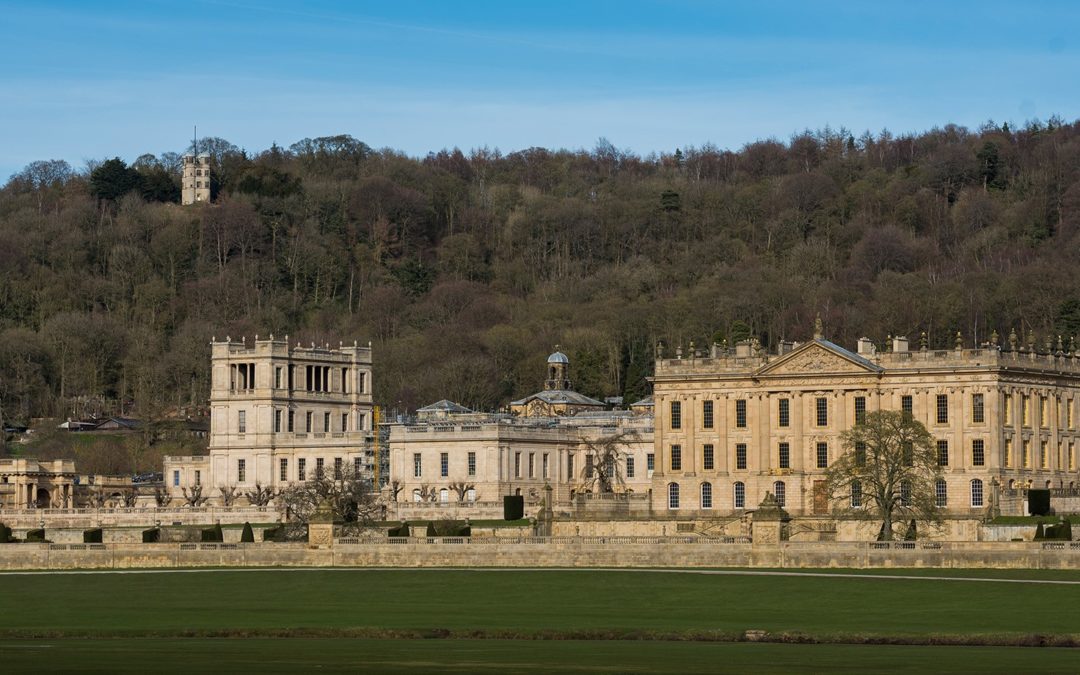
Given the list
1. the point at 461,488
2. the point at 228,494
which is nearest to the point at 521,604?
the point at 461,488

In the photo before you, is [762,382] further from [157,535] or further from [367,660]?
[367,660]

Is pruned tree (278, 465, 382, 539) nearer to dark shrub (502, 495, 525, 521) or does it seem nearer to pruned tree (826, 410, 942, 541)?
dark shrub (502, 495, 525, 521)

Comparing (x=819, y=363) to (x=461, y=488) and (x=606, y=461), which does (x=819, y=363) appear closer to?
(x=606, y=461)

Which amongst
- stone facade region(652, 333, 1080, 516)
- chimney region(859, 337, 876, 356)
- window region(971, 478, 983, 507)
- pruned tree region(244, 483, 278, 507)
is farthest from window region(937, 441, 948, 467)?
pruned tree region(244, 483, 278, 507)

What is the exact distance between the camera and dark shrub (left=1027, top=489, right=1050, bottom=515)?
97438mm

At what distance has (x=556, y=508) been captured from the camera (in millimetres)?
111688

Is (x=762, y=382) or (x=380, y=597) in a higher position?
(x=762, y=382)

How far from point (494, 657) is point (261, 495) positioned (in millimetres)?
82828

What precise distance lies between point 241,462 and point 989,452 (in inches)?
1914

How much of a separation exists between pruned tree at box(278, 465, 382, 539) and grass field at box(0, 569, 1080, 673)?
11731 mm

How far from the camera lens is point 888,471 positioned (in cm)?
9175

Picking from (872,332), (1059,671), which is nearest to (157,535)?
(1059,671)

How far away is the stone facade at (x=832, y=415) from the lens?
10738 cm

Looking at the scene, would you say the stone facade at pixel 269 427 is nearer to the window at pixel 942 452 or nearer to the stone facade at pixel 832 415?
the stone facade at pixel 832 415
